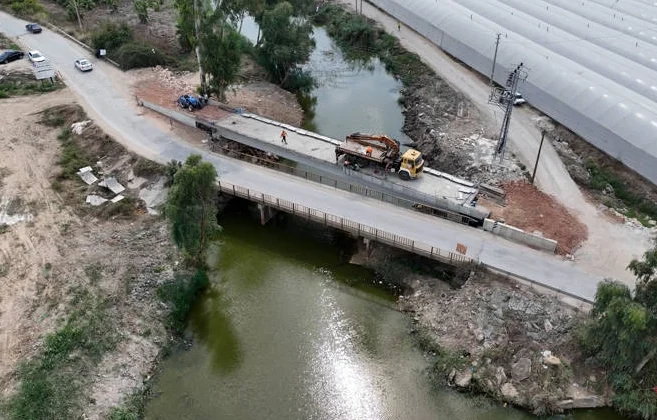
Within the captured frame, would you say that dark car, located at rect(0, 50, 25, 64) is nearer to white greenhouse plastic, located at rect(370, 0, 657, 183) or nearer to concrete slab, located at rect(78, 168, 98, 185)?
concrete slab, located at rect(78, 168, 98, 185)

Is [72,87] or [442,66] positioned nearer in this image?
[72,87]

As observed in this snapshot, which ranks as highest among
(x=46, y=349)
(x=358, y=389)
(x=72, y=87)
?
(x=72, y=87)

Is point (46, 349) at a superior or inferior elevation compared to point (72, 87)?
inferior

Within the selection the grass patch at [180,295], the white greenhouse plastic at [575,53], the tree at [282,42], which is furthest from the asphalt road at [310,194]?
the white greenhouse plastic at [575,53]

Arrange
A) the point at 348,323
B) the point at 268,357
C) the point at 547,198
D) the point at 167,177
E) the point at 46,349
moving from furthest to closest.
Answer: the point at 167,177, the point at 547,198, the point at 348,323, the point at 268,357, the point at 46,349

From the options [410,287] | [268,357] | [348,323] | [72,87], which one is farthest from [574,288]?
[72,87]

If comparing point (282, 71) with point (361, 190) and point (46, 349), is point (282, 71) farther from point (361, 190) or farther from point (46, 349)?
point (46, 349)

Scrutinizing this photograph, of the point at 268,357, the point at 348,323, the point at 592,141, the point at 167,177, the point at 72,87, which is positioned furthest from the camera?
the point at 72,87
